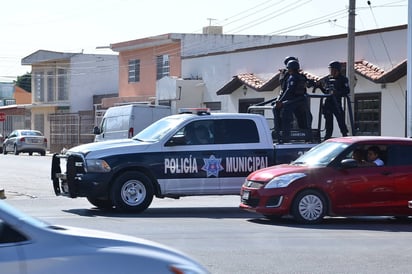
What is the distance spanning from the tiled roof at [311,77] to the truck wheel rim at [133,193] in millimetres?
8165

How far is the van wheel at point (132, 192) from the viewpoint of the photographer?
14.9 meters

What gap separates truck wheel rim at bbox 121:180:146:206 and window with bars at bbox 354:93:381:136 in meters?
13.5

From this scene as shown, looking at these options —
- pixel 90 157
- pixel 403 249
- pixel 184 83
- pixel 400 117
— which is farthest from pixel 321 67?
pixel 403 249

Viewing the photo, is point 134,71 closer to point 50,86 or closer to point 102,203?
point 50,86

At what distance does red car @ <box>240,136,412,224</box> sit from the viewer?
1352 centimetres

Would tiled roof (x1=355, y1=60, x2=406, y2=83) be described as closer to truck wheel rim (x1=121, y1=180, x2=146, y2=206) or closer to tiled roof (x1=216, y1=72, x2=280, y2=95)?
tiled roof (x1=216, y1=72, x2=280, y2=95)

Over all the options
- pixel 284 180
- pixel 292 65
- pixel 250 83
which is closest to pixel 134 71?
pixel 250 83

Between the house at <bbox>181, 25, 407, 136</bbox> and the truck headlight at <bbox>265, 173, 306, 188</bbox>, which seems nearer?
the truck headlight at <bbox>265, 173, 306, 188</bbox>

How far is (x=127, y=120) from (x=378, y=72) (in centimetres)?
870

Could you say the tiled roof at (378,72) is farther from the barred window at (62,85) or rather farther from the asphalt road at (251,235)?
the barred window at (62,85)

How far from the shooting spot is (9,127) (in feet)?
229

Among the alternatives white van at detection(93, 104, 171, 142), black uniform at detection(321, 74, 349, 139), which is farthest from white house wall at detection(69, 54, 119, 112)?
black uniform at detection(321, 74, 349, 139)

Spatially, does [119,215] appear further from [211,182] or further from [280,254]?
[280,254]

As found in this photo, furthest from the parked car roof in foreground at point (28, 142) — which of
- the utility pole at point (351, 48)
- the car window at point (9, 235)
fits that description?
the car window at point (9, 235)
